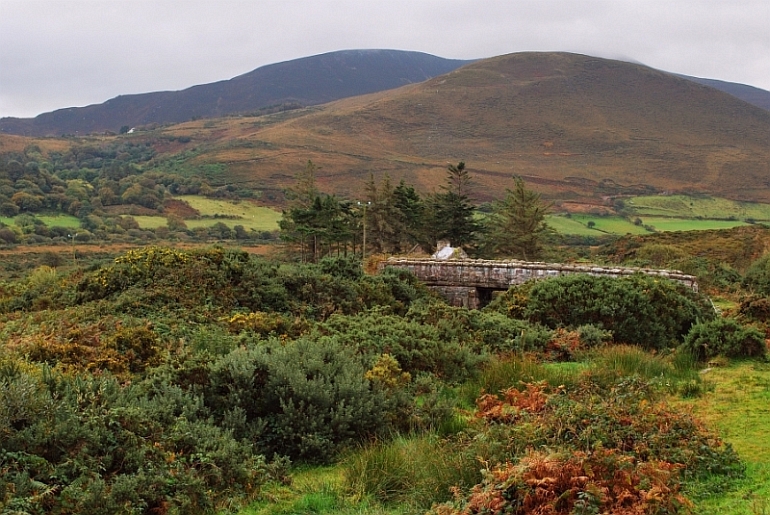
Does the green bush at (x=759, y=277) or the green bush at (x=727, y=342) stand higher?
the green bush at (x=727, y=342)

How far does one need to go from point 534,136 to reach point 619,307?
13816cm

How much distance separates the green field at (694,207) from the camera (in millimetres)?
87688

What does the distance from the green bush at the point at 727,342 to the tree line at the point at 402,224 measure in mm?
21146

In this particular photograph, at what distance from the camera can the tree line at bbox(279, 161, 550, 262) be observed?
98.1 feet

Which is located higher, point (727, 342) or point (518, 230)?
point (727, 342)

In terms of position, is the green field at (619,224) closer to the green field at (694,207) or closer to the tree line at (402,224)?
the green field at (694,207)

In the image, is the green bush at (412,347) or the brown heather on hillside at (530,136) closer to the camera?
the green bush at (412,347)

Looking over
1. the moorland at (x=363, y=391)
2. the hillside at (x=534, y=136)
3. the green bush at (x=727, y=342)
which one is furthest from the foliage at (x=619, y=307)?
the hillside at (x=534, y=136)

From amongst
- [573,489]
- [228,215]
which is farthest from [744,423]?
[228,215]

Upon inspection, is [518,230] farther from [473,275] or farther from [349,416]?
[349,416]

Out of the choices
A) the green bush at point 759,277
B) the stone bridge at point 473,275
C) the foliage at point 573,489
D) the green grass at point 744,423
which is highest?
the foliage at point 573,489

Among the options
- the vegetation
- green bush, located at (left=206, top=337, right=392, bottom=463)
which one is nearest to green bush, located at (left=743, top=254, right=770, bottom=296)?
the vegetation

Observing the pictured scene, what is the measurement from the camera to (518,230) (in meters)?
38.7

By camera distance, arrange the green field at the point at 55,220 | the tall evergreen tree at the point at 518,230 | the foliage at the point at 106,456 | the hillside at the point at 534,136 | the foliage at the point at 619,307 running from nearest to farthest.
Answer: the foliage at the point at 106,456 < the foliage at the point at 619,307 < the tall evergreen tree at the point at 518,230 < the green field at the point at 55,220 < the hillside at the point at 534,136
